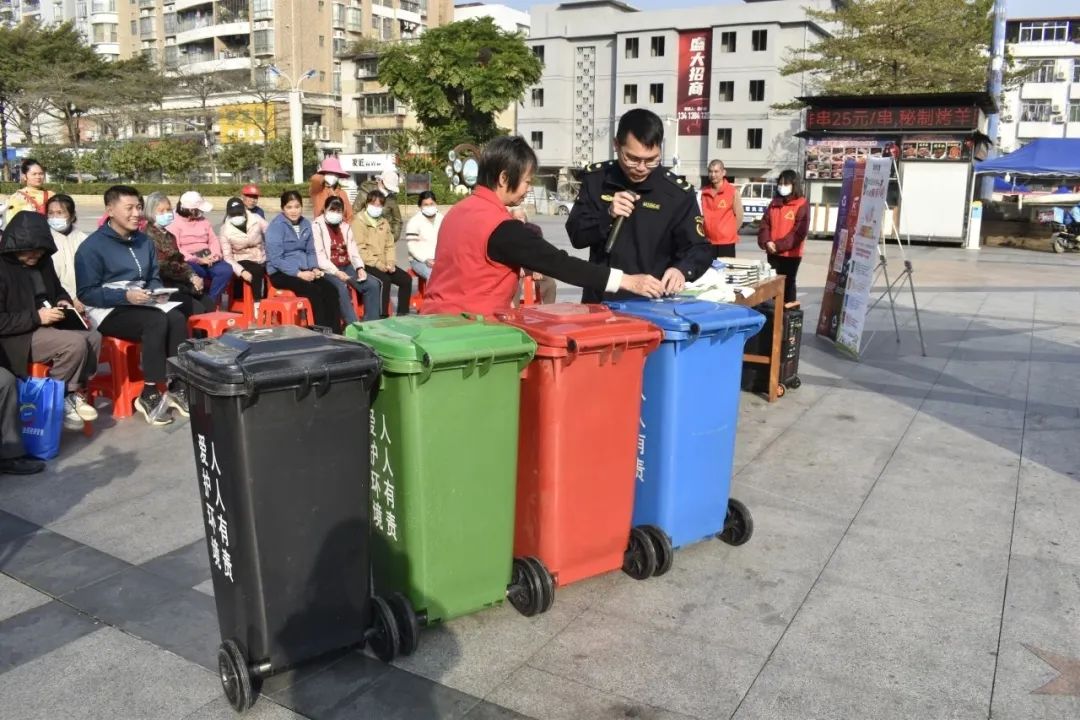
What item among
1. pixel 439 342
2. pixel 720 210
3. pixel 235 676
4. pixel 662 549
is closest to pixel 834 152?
pixel 720 210

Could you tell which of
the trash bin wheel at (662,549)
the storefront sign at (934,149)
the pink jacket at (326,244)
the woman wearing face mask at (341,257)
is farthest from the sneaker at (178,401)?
the storefront sign at (934,149)

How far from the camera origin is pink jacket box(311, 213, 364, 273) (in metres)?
9.09

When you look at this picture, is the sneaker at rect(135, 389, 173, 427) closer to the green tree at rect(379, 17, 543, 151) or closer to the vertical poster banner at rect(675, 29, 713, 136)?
the green tree at rect(379, 17, 543, 151)

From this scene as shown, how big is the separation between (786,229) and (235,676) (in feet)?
24.8

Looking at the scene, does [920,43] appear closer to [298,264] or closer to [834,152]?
[834,152]

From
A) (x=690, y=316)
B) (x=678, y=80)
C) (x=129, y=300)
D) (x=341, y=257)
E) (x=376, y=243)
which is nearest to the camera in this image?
(x=690, y=316)

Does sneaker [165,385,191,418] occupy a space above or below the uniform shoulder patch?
below

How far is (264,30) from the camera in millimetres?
68000

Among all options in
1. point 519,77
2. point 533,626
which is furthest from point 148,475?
point 519,77

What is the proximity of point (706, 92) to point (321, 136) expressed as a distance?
30.7 meters

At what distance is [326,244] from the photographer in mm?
9195

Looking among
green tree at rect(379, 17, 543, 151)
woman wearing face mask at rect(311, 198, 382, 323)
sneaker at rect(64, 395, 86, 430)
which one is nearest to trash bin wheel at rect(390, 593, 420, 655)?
sneaker at rect(64, 395, 86, 430)

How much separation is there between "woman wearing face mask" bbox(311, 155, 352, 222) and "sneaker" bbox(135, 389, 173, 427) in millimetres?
3790

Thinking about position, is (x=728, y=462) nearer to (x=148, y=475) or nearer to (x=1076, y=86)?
(x=148, y=475)
